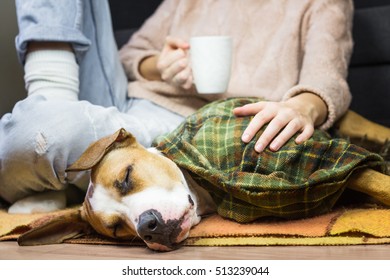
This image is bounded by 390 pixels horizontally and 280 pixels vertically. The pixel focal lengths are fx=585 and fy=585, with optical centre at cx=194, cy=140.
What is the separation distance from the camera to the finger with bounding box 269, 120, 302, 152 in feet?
4.00

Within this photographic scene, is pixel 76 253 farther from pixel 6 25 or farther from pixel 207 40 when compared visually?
pixel 6 25

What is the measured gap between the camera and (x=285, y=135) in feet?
4.03

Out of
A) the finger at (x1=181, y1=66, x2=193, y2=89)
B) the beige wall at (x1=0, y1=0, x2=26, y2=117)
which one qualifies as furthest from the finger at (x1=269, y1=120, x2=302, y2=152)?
the beige wall at (x1=0, y1=0, x2=26, y2=117)

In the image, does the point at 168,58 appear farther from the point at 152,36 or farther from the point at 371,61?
the point at 371,61

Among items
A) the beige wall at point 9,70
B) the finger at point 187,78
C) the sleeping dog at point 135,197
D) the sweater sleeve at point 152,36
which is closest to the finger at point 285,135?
the sleeping dog at point 135,197

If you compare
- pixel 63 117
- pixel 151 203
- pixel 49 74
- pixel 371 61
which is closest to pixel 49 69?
pixel 49 74

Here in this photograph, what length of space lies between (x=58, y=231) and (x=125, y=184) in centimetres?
19

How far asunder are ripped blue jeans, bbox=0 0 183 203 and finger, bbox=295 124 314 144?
1.35 ft

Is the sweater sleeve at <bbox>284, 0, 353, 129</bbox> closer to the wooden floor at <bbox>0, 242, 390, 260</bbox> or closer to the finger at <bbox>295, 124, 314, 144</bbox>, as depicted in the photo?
the finger at <bbox>295, 124, 314, 144</bbox>

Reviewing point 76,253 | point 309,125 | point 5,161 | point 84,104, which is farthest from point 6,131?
point 309,125

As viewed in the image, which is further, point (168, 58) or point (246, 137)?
point (168, 58)

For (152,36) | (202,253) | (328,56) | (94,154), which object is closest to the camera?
(202,253)

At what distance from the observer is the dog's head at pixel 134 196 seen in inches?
42.3
